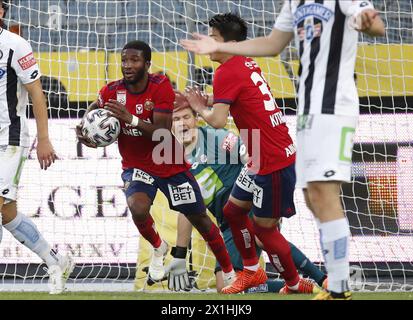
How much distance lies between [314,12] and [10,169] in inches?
105

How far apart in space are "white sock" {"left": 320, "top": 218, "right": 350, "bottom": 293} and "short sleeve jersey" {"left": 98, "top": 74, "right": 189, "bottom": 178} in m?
2.76

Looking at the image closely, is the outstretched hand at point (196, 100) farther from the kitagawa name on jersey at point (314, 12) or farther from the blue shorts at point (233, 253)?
the blue shorts at point (233, 253)

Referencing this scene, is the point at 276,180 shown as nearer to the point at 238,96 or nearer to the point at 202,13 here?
the point at 238,96

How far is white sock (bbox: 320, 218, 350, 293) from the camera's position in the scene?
207 inches

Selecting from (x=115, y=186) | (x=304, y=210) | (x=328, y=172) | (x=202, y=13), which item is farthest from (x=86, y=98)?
(x=328, y=172)

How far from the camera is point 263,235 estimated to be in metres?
7.27

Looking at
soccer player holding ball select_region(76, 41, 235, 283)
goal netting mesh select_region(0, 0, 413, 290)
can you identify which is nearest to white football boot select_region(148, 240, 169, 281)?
soccer player holding ball select_region(76, 41, 235, 283)

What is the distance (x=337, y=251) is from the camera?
526cm

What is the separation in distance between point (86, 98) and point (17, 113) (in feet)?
11.0

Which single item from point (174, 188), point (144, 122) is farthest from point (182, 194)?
point (144, 122)

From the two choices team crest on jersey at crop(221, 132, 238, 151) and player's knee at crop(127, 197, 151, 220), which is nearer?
player's knee at crop(127, 197, 151, 220)

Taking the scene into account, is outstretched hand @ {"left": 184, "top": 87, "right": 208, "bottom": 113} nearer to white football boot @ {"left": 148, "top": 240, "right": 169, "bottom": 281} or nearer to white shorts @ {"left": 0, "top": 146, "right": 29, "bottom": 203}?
white shorts @ {"left": 0, "top": 146, "right": 29, "bottom": 203}

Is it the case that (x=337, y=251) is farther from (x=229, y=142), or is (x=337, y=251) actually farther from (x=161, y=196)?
(x=161, y=196)

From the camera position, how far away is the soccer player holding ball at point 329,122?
5246mm
